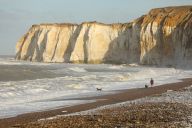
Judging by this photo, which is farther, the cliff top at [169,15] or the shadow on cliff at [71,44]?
the shadow on cliff at [71,44]

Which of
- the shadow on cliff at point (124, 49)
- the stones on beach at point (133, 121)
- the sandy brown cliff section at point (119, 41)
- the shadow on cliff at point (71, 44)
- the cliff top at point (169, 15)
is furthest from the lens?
the shadow on cliff at point (71, 44)

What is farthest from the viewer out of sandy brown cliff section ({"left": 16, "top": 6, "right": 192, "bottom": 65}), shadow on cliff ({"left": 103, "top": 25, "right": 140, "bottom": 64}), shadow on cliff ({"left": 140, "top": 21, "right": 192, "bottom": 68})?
shadow on cliff ({"left": 103, "top": 25, "right": 140, "bottom": 64})

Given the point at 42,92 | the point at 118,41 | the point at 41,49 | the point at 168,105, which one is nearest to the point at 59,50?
the point at 41,49

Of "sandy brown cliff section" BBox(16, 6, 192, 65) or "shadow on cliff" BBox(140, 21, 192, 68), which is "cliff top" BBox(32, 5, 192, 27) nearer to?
"sandy brown cliff section" BBox(16, 6, 192, 65)

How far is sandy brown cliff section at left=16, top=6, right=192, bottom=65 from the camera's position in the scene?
61.8 m

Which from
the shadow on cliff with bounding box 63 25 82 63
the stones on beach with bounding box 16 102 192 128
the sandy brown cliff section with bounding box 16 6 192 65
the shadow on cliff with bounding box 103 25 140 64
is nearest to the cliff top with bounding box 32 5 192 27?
the sandy brown cliff section with bounding box 16 6 192 65

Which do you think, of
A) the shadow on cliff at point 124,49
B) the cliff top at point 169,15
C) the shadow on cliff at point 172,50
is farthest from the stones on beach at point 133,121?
the shadow on cliff at point 124,49

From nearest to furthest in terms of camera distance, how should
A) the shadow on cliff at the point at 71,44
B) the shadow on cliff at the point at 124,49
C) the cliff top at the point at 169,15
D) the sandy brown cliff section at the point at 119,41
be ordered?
1. the sandy brown cliff section at the point at 119,41
2. the cliff top at the point at 169,15
3. the shadow on cliff at the point at 124,49
4. the shadow on cliff at the point at 71,44

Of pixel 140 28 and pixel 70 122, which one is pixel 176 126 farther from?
pixel 140 28

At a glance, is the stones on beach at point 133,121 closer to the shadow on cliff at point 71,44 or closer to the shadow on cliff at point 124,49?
the shadow on cliff at point 124,49

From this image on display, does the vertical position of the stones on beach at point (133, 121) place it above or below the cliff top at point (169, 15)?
below

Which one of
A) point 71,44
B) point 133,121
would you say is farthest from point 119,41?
point 133,121

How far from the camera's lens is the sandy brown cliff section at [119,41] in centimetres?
6175

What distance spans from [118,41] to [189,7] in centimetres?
1312
